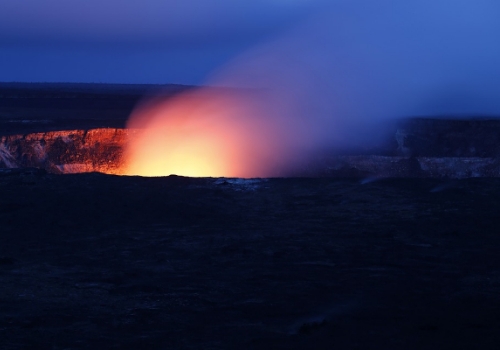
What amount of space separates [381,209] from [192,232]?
2.66m

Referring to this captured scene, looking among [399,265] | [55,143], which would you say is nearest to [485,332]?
[399,265]

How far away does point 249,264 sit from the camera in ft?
21.8

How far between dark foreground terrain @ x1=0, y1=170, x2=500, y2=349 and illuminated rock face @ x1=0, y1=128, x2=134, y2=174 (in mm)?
5669

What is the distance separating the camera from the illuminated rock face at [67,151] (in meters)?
16.7

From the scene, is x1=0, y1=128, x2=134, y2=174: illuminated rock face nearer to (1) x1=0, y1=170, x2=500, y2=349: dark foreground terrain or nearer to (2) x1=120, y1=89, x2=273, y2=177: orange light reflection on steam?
(2) x1=120, y1=89, x2=273, y2=177: orange light reflection on steam

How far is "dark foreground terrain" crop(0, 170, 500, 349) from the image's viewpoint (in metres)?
4.81

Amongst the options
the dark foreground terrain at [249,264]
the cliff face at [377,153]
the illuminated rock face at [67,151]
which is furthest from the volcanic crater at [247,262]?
the illuminated rock face at [67,151]

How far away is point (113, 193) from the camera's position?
10062mm

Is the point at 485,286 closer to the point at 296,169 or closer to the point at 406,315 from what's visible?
the point at 406,315

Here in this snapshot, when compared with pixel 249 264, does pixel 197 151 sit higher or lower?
higher

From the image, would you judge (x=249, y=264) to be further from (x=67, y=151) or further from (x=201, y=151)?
(x=67, y=151)

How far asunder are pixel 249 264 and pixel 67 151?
11597 mm

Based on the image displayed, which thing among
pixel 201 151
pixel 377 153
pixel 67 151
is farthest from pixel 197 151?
pixel 377 153

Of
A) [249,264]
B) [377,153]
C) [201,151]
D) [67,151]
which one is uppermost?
[67,151]
